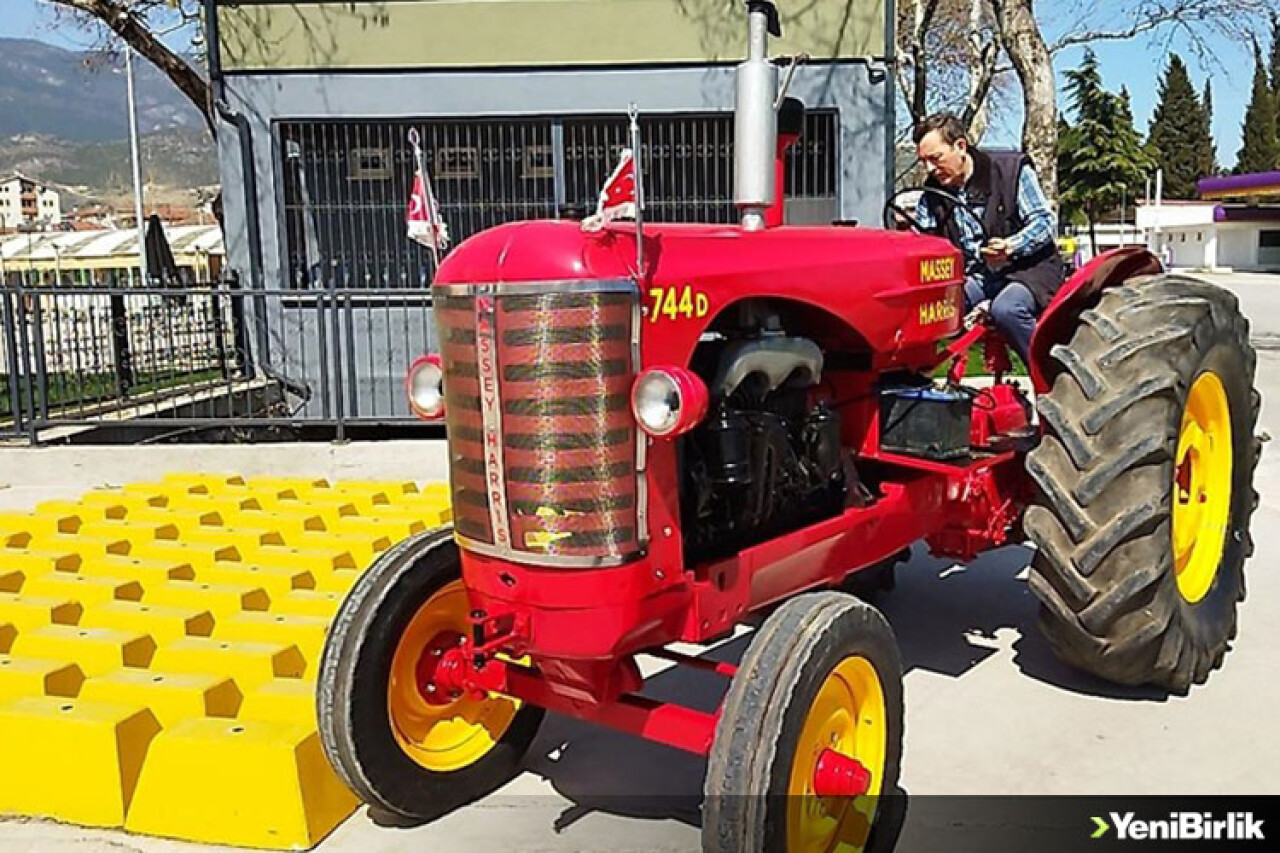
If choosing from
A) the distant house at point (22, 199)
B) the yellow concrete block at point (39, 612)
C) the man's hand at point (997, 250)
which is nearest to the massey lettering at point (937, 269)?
the man's hand at point (997, 250)

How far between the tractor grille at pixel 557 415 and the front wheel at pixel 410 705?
0.54 m

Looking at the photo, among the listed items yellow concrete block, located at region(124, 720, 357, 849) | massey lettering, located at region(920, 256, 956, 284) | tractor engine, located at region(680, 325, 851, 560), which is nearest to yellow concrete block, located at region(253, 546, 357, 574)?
yellow concrete block, located at region(124, 720, 357, 849)

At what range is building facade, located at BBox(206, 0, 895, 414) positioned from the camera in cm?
1119

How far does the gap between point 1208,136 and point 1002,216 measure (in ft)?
288

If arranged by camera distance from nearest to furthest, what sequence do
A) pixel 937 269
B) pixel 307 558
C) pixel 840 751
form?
pixel 840 751, pixel 937 269, pixel 307 558

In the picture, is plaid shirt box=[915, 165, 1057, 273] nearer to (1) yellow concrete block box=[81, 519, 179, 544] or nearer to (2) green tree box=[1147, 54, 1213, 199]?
(1) yellow concrete block box=[81, 519, 179, 544]

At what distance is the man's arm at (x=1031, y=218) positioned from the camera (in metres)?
4.51

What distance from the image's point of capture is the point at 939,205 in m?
4.76

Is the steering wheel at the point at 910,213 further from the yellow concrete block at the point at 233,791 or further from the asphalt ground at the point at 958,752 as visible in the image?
the yellow concrete block at the point at 233,791

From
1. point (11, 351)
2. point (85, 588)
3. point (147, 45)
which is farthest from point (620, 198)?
point (147, 45)

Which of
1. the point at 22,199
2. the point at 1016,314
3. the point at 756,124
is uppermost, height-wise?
the point at 22,199

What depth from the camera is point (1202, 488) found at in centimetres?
450

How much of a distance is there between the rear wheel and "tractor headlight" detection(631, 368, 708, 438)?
54cm

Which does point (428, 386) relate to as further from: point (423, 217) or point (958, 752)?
point (958, 752)
